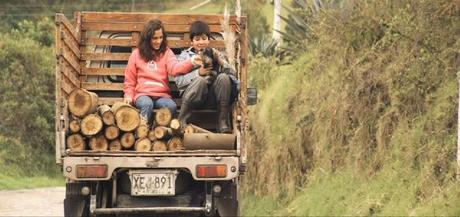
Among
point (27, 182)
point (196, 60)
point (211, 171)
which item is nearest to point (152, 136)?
point (211, 171)

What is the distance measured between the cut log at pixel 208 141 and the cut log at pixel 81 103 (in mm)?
936

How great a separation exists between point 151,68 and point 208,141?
4.00ft

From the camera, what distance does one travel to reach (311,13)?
15891mm

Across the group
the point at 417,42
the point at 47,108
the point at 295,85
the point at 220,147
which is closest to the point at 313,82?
the point at 295,85

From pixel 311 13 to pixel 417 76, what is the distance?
156 inches

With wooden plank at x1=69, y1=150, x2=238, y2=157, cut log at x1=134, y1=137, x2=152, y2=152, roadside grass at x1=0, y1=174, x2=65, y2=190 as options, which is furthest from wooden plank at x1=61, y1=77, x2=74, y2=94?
roadside grass at x1=0, y1=174, x2=65, y2=190

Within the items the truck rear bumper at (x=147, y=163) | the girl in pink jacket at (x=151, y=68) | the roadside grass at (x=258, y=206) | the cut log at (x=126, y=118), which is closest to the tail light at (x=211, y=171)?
the truck rear bumper at (x=147, y=163)

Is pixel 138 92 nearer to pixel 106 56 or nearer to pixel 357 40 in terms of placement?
pixel 106 56

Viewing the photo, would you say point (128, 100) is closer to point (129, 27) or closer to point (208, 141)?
point (208, 141)

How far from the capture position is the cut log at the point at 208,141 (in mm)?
9445

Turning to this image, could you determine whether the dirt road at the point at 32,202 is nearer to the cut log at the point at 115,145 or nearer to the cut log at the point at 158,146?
the cut log at the point at 115,145

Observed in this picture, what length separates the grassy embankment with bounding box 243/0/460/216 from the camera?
37.7 ft

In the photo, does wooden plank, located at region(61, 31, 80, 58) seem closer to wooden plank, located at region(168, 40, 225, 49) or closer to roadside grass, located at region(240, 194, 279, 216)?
wooden plank, located at region(168, 40, 225, 49)

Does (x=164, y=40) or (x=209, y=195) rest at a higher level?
(x=164, y=40)
